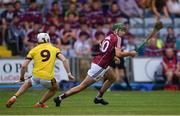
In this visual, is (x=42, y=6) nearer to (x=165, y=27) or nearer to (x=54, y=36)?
(x=54, y=36)

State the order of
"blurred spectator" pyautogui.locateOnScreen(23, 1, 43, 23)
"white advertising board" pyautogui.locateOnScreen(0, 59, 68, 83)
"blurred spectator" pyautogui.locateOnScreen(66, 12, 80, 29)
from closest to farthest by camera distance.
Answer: "white advertising board" pyautogui.locateOnScreen(0, 59, 68, 83), "blurred spectator" pyautogui.locateOnScreen(23, 1, 43, 23), "blurred spectator" pyautogui.locateOnScreen(66, 12, 80, 29)

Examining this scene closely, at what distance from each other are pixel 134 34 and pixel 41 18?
4009mm

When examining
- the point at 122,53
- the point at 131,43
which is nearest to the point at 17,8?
the point at 131,43

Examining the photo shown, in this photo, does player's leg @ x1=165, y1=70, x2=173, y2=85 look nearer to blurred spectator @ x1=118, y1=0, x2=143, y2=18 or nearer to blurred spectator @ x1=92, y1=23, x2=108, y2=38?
blurred spectator @ x1=92, y1=23, x2=108, y2=38

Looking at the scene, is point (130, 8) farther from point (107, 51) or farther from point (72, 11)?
point (107, 51)

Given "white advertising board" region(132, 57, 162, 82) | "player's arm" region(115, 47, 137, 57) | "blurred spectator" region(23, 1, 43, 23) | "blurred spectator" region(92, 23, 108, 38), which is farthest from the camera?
"blurred spectator" region(23, 1, 43, 23)

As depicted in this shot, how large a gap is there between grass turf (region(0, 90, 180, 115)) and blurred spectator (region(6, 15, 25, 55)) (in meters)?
5.08

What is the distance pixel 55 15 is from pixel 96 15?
1.72m

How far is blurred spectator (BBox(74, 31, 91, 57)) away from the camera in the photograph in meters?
29.3

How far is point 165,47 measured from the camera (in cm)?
2977

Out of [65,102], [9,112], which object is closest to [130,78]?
[65,102]

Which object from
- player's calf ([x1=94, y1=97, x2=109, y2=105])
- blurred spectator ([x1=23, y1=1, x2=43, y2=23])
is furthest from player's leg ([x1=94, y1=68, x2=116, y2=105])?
blurred spectator ([x1=23, y1=1, x2=43, y2=23])

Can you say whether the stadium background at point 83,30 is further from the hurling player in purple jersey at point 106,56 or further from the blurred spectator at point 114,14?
the hurling player in purple jersey at point 106,56

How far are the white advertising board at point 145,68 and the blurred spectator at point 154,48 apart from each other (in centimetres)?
52
